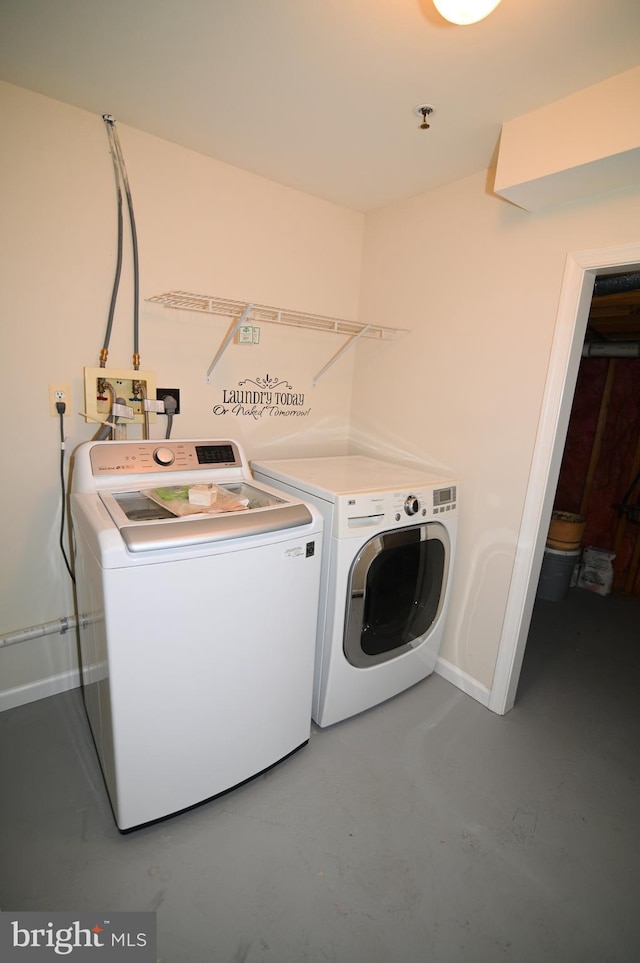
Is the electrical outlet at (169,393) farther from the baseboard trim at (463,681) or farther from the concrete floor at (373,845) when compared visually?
the baseboard trim at (463,681)

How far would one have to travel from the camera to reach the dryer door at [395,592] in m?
1.64

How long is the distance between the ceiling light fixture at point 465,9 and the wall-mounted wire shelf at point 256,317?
38.0 inches

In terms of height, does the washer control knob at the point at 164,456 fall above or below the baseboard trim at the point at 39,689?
above

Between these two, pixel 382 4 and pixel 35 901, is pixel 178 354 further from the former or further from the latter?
pixel 35 901

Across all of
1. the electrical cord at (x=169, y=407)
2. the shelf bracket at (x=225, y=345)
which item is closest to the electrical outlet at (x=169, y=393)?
the electrical cord at (x=169, y=407)

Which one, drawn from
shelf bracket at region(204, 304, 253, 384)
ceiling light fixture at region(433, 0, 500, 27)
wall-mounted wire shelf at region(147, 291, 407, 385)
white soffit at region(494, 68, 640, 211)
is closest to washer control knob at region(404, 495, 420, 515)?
wall-mounted wire shelf at region(147, 291, 407, 385)

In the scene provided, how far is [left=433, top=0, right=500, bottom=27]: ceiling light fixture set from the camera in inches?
35.8

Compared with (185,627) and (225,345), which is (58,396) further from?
(185,627)

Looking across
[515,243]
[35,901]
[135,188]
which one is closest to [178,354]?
[135,188]

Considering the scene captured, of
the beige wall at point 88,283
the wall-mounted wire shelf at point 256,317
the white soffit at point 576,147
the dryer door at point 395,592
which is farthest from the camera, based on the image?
the wall-mounted wire shelf at point 256,317

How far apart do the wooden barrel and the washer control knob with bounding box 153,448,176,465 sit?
106 inches

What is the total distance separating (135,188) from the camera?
1.71 m

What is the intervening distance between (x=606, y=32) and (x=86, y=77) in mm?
1547

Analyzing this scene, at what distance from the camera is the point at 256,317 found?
2090mm
